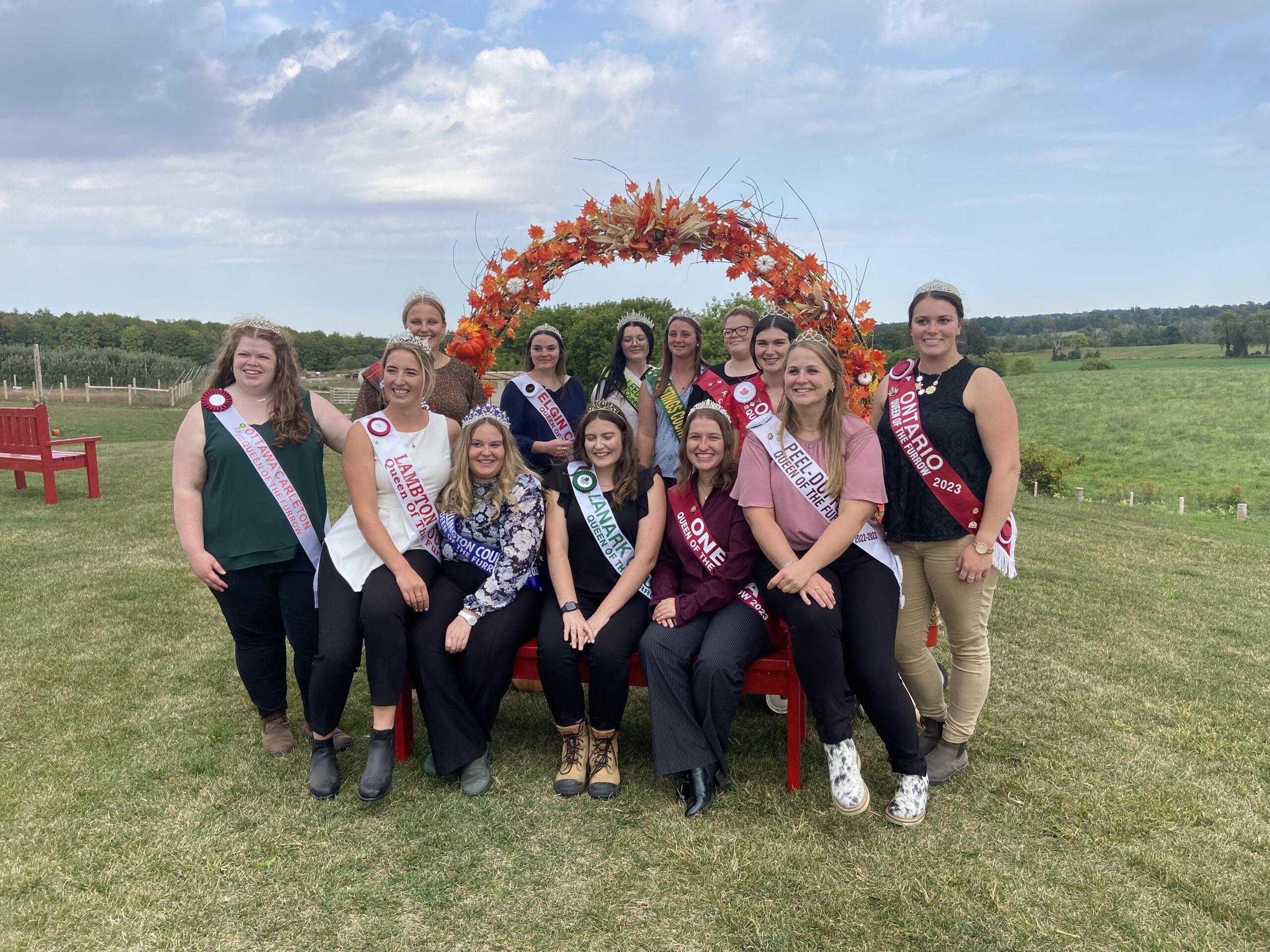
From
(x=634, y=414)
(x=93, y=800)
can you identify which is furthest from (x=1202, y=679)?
(x=93, y=800)

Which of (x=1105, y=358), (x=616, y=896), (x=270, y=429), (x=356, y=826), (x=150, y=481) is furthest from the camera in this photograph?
(x=1105, y=358)

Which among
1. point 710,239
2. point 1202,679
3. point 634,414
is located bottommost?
point 1202,679

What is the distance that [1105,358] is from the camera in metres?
46.7

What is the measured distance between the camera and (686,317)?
476cm

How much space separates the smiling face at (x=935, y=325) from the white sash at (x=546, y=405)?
7.60ft

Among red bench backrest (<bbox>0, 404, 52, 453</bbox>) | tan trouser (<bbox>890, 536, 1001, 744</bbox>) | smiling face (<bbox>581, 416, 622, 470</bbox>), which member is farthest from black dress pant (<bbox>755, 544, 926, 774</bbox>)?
red bench backrest (<bbox>0, 404, 52, 453</bbox>)

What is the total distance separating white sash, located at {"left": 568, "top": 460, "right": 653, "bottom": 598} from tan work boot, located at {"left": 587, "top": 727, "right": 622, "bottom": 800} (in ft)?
2.10

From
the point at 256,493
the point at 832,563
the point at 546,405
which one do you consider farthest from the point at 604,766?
the point at 546,405

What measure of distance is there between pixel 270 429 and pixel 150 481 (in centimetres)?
1051

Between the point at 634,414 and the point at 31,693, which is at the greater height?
the point at 634,414

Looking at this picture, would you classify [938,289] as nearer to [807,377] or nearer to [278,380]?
[807,377]

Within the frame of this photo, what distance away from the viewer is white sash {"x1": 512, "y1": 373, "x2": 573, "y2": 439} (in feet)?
16.3

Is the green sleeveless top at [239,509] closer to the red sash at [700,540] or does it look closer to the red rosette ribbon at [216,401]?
the red rosette ribbon at [216,401]

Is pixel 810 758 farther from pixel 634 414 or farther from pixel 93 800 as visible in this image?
pixel 93 800
